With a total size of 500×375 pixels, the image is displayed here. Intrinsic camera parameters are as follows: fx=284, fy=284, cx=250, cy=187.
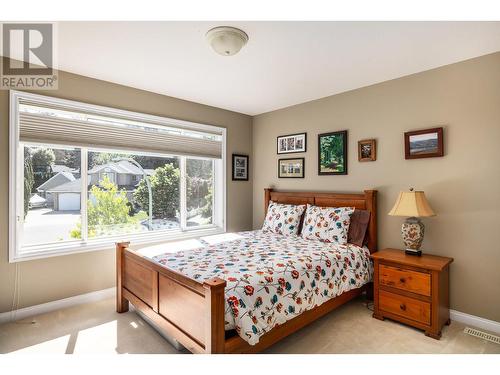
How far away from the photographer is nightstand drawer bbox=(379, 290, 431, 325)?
94.3 inches

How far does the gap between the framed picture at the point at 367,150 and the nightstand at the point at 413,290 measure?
107cm

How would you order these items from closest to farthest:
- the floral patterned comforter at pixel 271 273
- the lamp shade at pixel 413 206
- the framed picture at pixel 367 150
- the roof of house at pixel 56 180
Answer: the floral patterned comforter at pixel 271 273 < the lamp shade at pixel 413 206 < the roof of house at pixel 56 180 < the framed picture at pixel 367 150

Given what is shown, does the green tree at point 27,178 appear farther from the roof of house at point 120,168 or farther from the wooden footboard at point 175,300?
the wooden footboard at point 175,300

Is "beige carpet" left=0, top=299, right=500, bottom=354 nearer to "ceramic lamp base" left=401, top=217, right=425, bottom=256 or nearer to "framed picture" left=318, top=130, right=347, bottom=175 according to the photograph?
"ceramic lamp base" left=401, top=217, right=425, bottom=256

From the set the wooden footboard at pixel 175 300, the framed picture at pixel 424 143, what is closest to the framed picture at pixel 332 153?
the framed picture at pixel 424 143

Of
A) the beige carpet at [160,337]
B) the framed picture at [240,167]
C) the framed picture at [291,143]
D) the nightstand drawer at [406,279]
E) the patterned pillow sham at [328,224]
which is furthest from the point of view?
the framed picture at [240,167]

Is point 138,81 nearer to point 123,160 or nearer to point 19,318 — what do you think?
point 123,160

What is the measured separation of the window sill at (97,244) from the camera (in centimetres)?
270

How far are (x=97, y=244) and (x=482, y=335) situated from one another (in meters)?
3.71

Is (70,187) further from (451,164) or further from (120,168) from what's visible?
(451,164)

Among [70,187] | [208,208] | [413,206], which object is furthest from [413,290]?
[70,187]

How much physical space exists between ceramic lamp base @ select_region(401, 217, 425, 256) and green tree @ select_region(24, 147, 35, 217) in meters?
3.63
